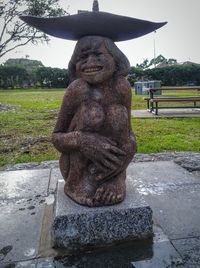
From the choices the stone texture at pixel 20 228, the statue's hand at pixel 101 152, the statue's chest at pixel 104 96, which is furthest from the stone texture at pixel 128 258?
the statue's chest at pixel 104 96

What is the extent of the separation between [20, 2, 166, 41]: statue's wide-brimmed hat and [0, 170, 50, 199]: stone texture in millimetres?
1899

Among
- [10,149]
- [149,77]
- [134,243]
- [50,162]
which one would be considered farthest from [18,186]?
[149,77]

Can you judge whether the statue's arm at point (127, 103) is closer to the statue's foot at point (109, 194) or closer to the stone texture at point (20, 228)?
the statue's foot at point (109, 194)

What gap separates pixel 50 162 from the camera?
5.08m

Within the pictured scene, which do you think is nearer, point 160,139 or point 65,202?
point 65,202

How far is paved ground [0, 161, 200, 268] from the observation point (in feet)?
7.16

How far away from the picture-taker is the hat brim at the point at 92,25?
241 centimetres

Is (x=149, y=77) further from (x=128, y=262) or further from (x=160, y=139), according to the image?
(x=128, y=262)

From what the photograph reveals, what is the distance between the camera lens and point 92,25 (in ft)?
8.13

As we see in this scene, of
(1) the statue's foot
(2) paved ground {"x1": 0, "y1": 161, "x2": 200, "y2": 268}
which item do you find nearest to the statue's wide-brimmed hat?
(1) the statue's foot

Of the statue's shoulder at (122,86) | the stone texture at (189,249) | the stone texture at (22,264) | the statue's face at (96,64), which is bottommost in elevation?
the stone texture at (22,264)

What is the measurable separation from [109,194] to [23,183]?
1751mm

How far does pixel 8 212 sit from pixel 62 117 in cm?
116

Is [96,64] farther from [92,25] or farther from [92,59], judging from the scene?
[92,25]
